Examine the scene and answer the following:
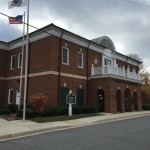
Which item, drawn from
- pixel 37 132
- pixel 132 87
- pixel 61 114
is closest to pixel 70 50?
pixel 61 114

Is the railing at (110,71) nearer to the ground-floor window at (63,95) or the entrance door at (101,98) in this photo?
the entrance door at (101,98)

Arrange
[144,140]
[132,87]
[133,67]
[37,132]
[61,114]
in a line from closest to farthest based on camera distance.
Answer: [144,140], [37,132], [61,114], [132,87], [133,67]

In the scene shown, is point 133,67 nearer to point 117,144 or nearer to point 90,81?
point 90,81

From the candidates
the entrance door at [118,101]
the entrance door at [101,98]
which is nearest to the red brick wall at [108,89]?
the entrance door at [118,101]

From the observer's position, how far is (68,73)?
2675cm

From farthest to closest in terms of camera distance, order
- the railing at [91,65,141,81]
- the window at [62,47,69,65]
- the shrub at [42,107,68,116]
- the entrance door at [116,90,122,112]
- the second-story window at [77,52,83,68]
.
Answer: the entrance door at [116,90,122,112] < the second-story window at [77,52,83,68] < the railing at [91,65,141,81] < the window at [62,47,69,65] < the shrub at [42,107,68,116]

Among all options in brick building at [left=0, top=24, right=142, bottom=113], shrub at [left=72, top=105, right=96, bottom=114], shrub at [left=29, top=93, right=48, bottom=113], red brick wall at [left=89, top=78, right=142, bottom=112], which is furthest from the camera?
red brick wall at [left=89, top=78, right=142, bottom=112]

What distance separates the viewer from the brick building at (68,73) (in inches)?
1000

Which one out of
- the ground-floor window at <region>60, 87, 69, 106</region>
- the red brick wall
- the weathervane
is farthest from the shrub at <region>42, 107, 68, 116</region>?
the weathervane

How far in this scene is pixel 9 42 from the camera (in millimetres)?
31391

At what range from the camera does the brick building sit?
25391 millimetres

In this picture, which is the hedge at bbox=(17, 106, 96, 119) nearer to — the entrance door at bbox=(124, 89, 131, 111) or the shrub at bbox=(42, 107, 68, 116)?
the shrub at bbox=(42, 107, 68, 116)

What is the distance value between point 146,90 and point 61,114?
93.8 ft

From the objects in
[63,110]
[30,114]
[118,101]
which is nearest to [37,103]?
[30,114]
